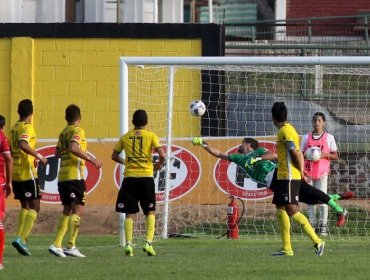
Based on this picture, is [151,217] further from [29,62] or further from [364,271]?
[29,62]

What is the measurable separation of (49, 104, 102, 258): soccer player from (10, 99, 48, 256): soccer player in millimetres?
330

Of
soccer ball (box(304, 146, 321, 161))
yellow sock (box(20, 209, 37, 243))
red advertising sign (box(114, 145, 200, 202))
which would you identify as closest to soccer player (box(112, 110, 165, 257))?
yellow sock (box(20, 209, 37, 243))

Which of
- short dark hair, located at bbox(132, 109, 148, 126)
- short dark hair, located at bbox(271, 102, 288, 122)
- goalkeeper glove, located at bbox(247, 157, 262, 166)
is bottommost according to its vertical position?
goalkeeper glove, located at bbox(247, 157, 262, 166)

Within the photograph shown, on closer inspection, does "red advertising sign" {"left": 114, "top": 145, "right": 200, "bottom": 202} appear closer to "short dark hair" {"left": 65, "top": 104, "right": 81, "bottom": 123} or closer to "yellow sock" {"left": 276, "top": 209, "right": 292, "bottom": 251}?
"short dark hair" {"left": 65, "top": 104, "right": 81, "bottom": 123}

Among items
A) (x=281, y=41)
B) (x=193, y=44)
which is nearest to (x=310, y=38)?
(x=281, y=41)

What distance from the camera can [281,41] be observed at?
102 feet

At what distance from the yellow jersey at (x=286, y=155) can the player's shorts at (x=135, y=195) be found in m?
1.58

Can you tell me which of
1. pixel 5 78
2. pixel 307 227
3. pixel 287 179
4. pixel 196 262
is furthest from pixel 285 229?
pixel 5 78

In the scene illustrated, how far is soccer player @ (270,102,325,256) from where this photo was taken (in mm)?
14586

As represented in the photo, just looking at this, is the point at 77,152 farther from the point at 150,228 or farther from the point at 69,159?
the point at 150,228

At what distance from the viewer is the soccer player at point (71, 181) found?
Answer: 1508 cm

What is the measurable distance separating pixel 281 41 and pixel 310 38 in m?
0.75

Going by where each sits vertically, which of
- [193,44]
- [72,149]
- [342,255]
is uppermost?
[193,44]

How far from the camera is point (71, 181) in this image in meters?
15.3
